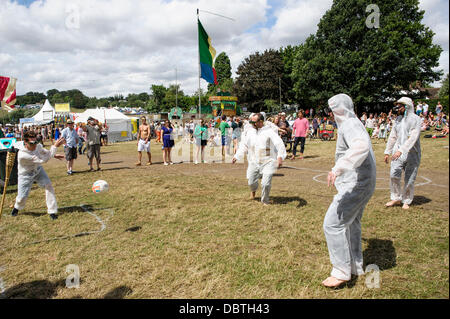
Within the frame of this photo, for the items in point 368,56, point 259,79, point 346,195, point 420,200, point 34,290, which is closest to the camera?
point 346,195

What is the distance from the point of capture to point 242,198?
7.36 meters

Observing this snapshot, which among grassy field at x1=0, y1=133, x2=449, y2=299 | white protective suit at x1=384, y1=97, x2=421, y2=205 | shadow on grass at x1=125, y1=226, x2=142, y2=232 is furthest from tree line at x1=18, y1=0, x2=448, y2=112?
shadow on grass at x1=125, y1=226, x2=142, y2=232

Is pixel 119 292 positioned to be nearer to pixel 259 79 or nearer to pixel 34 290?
pixel 34 290

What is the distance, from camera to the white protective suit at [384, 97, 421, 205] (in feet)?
18.6

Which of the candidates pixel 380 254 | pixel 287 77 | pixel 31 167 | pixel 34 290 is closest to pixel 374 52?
pixel 287 77

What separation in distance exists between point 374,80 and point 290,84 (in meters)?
28.3

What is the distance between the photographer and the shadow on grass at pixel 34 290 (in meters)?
3.51

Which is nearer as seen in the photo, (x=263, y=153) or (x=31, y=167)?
(x=31, y=167)

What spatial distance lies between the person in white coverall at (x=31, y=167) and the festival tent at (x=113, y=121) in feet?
81.2

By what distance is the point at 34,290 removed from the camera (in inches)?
142

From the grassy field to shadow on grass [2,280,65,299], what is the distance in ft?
0.04

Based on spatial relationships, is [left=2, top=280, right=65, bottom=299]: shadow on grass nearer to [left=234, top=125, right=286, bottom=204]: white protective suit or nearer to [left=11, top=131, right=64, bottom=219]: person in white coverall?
[left=11, top=131, right=64, bottom=219]: person in white coverall

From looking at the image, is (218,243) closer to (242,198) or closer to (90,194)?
(242,198)

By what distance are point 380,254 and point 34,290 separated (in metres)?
4.68
